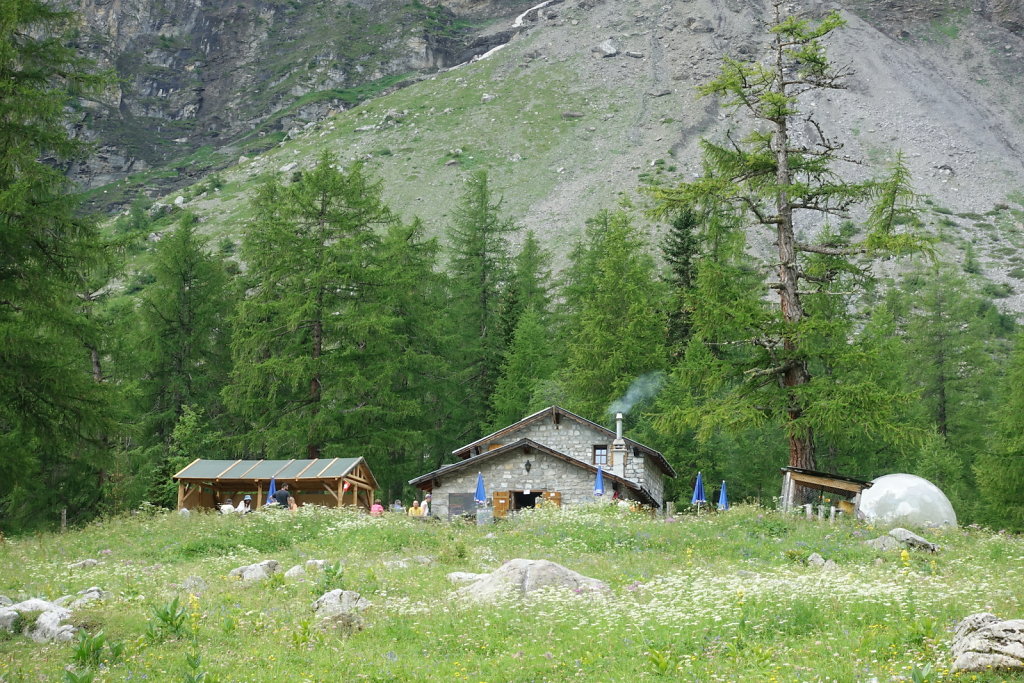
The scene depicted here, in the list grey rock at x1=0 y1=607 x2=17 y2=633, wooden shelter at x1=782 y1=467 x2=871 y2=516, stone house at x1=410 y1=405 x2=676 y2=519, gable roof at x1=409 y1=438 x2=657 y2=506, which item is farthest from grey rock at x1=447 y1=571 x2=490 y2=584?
gable roof at x1=409 y1=438 x2=657 y2=506

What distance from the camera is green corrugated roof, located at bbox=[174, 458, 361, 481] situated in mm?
26794

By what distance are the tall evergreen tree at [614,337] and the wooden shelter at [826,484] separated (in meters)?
13.3

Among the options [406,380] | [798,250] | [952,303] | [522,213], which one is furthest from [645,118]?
[798,250]

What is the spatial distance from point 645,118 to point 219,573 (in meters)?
111

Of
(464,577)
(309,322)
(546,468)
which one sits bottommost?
(464,577)

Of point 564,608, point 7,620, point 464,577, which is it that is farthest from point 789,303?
point 7,620

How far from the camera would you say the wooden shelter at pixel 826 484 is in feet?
65.8

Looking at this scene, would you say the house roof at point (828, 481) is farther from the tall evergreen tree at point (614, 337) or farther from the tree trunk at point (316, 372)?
the tree trunk at point (316, 372)

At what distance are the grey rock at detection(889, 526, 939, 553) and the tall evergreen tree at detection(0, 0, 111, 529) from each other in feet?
47.5

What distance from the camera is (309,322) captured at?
33.8m

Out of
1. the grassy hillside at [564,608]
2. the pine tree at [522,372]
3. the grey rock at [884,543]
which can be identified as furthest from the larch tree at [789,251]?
the pine tree at [522,372]

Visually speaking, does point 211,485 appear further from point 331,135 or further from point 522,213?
point 331,135

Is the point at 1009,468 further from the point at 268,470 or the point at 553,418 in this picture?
the point at 268,470

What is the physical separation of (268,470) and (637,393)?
583 inches
